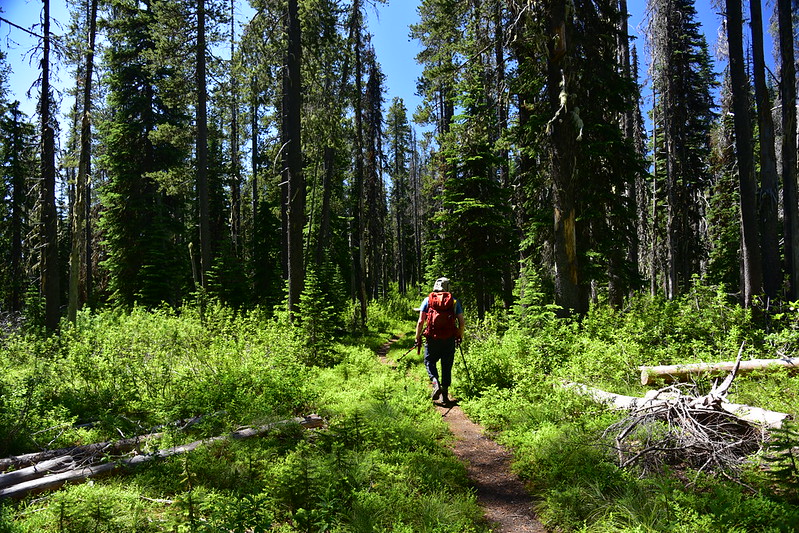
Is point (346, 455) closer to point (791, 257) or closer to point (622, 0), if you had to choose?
point (791, 257)

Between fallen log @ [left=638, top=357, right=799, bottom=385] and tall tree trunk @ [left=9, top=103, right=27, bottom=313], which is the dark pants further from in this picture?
tall tree trunk @ [left=9, top=103, right=27, bottom=313]

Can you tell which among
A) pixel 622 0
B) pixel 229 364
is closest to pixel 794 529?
pixel 229 364

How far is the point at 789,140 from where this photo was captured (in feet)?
37.5

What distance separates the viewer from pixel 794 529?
3133mm

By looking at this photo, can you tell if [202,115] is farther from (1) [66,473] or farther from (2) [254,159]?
(1) [66,473]

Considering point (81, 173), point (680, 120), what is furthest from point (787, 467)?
point (680, 120)

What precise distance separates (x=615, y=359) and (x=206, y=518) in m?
6.19

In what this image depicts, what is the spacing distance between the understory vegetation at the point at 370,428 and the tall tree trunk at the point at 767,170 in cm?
245

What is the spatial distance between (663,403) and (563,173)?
18.9 feet

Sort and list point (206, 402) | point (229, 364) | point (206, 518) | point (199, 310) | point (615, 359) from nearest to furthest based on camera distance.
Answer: point (206, 518), point (206, 402), point (615, 359), point (229, 364), point (199, 310)

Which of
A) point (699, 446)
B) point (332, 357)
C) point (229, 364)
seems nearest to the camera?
point (699, 446)

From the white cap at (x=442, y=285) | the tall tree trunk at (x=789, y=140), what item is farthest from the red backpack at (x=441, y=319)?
the tall tree trunk at (x=789, y=140)

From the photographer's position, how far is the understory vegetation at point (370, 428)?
11.7 ft

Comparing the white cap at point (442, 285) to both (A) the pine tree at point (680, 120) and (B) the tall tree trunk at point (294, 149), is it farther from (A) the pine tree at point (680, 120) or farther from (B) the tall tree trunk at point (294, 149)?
(A) the pine tree at point (680, 120)
